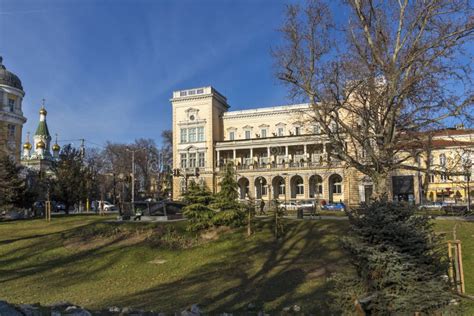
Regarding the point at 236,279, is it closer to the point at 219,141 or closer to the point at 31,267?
the point at 31,267

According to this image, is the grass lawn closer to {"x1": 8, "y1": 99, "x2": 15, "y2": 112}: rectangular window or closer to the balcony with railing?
the balcony with railing

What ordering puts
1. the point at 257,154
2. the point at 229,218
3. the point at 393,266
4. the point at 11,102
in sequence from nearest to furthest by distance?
the point at 393,266, the point at 229,218, the point at 11,102, the point at 257,154

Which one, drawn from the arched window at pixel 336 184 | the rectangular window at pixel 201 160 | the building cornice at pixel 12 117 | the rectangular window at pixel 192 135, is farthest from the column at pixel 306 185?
the building cornice at pixel 12 117

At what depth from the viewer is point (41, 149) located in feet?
245

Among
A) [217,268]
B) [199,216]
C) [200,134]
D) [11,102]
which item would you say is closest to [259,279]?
[217,268]

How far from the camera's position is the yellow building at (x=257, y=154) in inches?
2488

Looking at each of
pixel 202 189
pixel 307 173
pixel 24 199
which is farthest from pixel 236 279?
pixel 307 173

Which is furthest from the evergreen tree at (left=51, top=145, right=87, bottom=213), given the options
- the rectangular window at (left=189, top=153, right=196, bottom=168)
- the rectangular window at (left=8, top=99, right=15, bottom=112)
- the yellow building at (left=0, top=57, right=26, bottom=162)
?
the rectangular window at (left=189, top=153, right=196, bottom=168)

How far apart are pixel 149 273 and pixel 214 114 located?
59874mm

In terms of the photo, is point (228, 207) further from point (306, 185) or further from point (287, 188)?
point (287, 188)

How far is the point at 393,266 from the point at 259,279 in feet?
22.7

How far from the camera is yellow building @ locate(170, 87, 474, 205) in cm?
6319

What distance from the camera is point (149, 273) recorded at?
15.3 meters

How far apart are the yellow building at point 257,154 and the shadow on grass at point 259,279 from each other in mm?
43795
